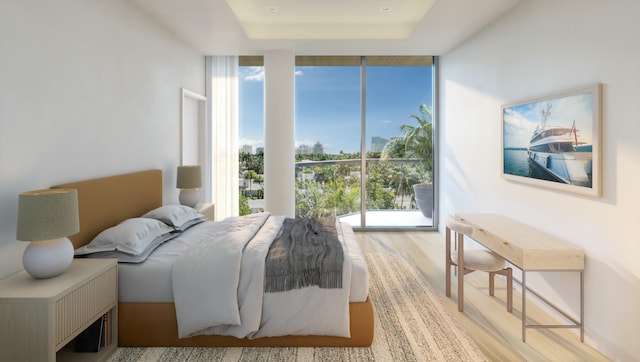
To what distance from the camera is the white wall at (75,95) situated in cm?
214

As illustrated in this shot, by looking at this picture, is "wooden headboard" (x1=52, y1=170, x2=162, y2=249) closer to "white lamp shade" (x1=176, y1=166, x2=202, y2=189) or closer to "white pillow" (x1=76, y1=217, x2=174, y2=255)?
"white pillow" (x1=76, y1=217, x2=174, y2=255)

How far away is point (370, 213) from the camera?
5.80 meters

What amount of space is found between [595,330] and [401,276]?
1643mm

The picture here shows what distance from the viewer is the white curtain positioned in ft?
17.8

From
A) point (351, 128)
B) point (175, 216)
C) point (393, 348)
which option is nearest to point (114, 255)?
point (175, 216)

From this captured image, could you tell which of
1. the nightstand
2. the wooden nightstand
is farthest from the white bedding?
the nightstand

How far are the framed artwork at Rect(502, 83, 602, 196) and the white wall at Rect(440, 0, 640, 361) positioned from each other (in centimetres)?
7

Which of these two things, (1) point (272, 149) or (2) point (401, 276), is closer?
(2) point (401, 276)

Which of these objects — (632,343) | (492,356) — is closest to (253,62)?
(492,356)

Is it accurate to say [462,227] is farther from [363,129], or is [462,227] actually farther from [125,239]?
[363,129]

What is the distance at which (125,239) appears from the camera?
256 cm

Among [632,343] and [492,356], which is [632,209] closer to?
[632,343]

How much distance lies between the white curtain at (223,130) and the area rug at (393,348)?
3.13 meters

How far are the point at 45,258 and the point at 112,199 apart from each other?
1.13 m
